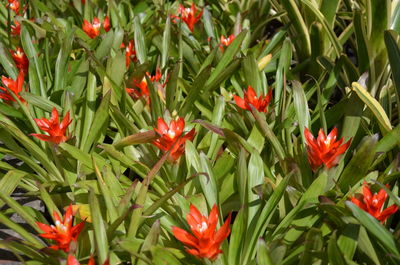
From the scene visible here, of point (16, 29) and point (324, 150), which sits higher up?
point (16, 29)

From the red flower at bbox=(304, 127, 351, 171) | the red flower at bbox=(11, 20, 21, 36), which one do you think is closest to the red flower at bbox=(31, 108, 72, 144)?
the red flower at bbox=(304, 127, 351, 171)

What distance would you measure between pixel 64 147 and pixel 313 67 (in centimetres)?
117

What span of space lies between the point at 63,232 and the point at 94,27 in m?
1.34

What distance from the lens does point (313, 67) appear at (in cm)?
251

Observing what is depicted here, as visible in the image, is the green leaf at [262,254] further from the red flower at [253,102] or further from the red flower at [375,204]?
the red flower at [253,102]

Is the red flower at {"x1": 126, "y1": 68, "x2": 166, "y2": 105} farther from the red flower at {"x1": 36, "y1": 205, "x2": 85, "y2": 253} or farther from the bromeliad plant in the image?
the red flower at {"x1": 36, "y1": 205, "x2": 85, "y2": 253}

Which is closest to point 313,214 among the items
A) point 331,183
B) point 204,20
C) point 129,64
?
point 331,183

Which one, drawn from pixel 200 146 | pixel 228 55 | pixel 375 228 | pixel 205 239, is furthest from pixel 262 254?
pixel 228 55

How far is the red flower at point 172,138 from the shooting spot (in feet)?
5.72

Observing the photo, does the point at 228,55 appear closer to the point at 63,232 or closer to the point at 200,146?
the point at 200,146

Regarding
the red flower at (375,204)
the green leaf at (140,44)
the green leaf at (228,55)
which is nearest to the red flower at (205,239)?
the red flower at (375,204)

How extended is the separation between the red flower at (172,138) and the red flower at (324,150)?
352mm

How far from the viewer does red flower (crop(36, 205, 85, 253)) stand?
147 centimetres

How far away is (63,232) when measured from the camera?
148cm
